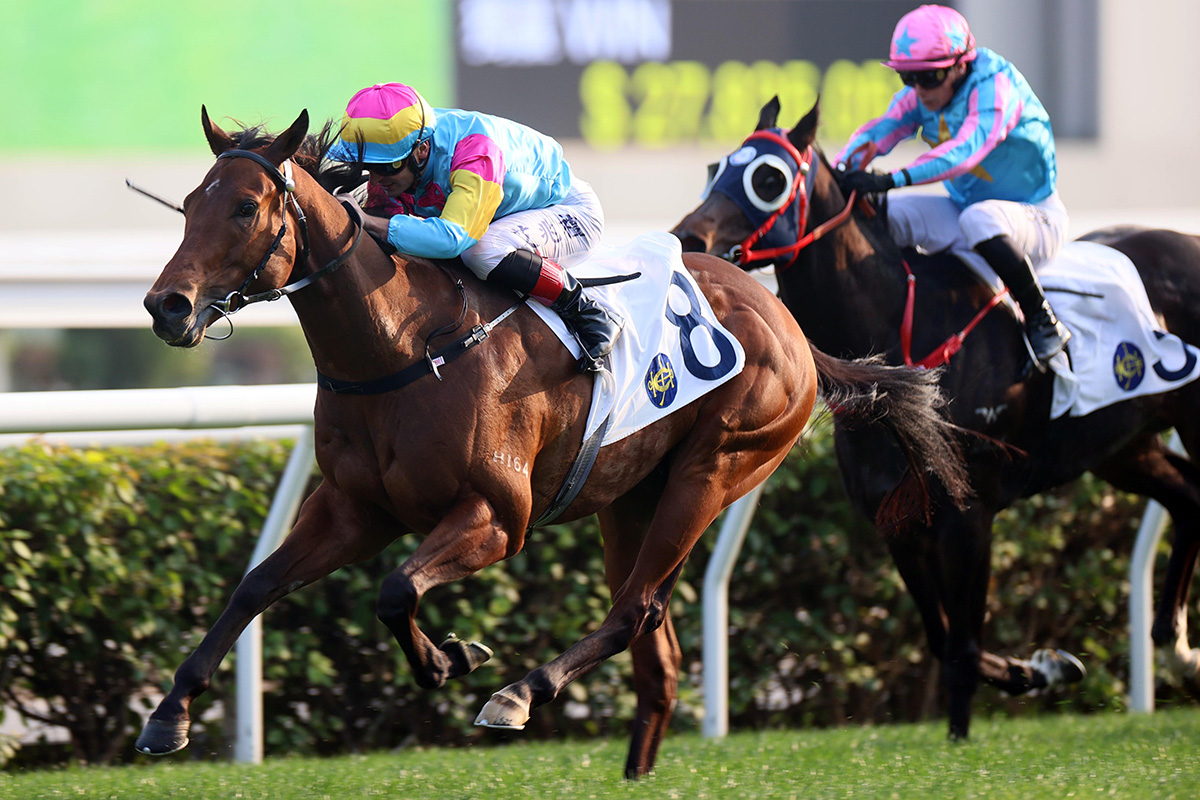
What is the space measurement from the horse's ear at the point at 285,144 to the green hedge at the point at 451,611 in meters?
1.51

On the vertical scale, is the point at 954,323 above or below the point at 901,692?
above

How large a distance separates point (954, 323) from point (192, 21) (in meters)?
8.49

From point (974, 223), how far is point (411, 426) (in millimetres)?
1973

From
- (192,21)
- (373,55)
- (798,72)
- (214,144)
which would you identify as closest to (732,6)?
(798,72)

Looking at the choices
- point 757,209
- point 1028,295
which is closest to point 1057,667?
point 1028,295

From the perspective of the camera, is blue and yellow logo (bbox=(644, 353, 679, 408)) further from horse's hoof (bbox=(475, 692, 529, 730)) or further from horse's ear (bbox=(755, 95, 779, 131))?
horse's ear (bbox=(755, 95, 779, 131))

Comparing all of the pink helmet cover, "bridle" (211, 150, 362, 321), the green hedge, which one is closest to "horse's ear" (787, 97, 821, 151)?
the pink helmet cover

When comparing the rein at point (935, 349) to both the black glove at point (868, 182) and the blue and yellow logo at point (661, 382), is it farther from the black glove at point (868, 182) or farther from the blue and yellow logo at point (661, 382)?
the blue and yellow logo at point (661, 382)

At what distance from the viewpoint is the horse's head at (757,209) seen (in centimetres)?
417

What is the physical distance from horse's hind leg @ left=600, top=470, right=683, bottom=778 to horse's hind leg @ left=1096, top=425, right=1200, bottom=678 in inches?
70.5

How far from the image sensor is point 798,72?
1188cm

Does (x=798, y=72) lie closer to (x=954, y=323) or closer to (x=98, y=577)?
(x=954, y=323)

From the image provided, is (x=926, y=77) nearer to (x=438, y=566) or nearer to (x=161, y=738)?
(x=438, y=566)

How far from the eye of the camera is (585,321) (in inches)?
132
